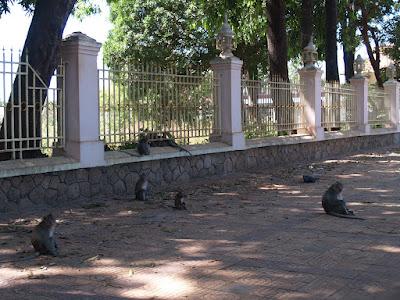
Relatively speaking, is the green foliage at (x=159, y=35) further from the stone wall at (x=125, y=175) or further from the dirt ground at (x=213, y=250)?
the dirt ground at (x=213, y=250)

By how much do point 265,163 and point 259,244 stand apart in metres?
7.15

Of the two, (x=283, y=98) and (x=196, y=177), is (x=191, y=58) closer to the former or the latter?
(x=283, y=98)

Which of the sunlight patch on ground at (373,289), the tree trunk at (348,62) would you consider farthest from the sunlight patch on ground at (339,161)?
the tree trunk at (348,62)

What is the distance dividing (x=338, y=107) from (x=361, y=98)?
1769 mm

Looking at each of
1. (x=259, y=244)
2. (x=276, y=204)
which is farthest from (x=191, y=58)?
(x=259, y=244)

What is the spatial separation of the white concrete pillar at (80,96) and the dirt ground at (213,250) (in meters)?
0.84

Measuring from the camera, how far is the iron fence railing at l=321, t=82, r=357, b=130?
16016mm

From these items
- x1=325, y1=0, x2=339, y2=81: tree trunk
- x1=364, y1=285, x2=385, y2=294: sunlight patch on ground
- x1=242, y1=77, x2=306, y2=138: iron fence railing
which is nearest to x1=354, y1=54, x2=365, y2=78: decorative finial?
x1=325, y1=0, x2=339, y2=81: tree trunk

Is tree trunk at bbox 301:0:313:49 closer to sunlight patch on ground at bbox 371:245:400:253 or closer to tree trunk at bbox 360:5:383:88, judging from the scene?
tree trunk at bbox 360:5:383:88

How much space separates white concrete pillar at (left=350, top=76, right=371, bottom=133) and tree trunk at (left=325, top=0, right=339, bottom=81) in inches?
26.7

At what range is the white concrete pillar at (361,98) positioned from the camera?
18297 mm

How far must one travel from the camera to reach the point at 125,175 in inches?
358

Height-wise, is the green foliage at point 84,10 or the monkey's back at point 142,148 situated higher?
the green foliage at point 84,10

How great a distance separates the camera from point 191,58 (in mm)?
31422
